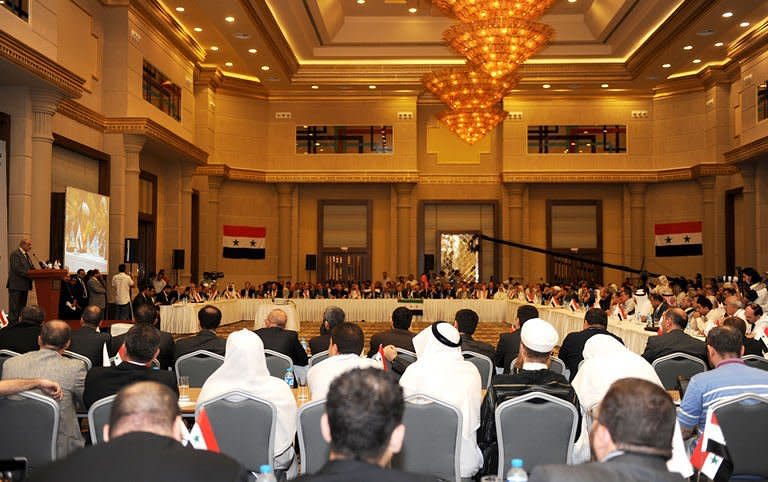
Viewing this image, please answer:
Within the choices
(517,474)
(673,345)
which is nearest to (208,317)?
(673,345)

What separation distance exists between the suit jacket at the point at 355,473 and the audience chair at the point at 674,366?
4315 mm

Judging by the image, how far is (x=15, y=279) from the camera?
11.2m

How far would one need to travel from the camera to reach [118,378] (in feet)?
13.4

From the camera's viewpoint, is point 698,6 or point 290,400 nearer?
point 290,400

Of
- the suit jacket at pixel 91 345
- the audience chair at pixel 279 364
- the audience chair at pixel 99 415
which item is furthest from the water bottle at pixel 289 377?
the audience chair at pixel 99 415

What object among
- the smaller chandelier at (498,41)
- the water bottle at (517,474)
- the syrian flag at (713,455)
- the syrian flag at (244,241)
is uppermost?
the smaller chandelier at (498,41)

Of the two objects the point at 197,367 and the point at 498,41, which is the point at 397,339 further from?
the point at 498,41

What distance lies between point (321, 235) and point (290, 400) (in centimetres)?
2106

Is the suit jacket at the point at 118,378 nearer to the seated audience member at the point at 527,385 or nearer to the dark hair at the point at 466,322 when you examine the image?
the seated audience member at the point at 527,385

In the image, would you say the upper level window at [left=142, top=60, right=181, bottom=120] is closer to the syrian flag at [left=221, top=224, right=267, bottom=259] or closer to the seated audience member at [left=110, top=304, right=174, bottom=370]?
the syrian flag at [left=221, top=224, right=267, bottom=259]

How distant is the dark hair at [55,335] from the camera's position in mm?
4418

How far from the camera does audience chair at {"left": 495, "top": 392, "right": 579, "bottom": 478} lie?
3689 millimetres

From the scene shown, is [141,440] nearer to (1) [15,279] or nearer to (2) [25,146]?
(1) [15,279]

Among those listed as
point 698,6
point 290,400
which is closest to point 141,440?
point 290,400
